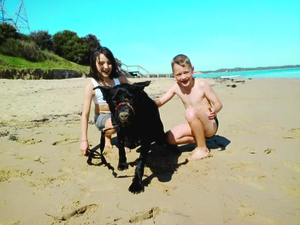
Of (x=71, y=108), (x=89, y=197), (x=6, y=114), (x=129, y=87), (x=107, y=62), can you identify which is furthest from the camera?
(x=71, y=108)

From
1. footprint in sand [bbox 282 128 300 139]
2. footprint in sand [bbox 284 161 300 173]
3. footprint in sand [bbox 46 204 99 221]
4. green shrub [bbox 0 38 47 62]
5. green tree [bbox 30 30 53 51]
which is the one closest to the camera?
footprint in sand [bbox 46 204 99 221]

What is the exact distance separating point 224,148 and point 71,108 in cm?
529

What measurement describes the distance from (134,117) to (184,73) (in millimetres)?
1319

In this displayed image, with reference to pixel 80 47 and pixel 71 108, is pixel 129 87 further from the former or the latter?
pixel 80 47

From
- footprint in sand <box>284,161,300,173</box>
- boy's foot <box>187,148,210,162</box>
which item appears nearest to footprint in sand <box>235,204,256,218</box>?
footprint in sand <box>284,161,300,173</box>

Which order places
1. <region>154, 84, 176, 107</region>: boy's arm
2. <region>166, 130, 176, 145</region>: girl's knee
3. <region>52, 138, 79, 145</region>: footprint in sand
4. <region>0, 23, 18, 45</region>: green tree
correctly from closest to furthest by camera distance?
<region>154, 84, 176, 107</region>: boy's arm < <region>166, 130, 176, 145</region>: girl's knee < <region>52, 138, 79, 145</region>: footprint in sand < <region>0, 23, 18, 45</region>: green tree

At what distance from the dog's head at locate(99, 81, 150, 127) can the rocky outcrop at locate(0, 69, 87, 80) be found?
1482 centimetres

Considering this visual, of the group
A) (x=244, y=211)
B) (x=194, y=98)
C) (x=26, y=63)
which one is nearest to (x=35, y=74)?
(x=26, y=63)

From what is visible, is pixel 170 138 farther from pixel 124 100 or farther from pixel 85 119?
pixel 124 100

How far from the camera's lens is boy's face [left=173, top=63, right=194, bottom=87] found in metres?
3.46

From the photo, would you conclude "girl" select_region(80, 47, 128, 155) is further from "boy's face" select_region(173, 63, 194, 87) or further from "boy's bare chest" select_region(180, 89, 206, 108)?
"boy's bare chest" select_region(180, 89, 206, 108)

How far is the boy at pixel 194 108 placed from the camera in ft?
11.2

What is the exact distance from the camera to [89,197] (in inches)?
92.7

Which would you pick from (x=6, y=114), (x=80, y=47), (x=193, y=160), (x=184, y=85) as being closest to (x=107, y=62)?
(x=184, y=85)
